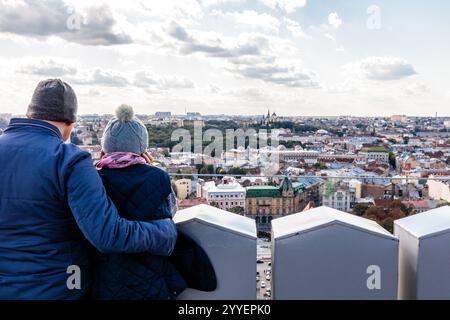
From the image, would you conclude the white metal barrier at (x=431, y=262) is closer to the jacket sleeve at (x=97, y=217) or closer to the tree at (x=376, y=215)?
the jacket sleeve at (x=97, y=217)

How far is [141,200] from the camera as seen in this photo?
1.75 m

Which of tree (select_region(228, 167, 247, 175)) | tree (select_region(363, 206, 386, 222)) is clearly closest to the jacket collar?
tree (select_region(363, 206, 386, 222))

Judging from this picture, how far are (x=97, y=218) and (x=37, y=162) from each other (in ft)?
0.80

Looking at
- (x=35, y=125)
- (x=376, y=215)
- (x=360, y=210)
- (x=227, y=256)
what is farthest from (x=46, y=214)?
(x=360, y=210)

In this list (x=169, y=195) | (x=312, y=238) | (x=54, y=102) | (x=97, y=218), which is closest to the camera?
(x=97, y=218)

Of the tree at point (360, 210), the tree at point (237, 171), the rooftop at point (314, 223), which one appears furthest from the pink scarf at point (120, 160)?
the tree at point (237, 171)

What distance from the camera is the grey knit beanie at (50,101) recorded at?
170 centimetres

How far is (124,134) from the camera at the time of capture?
1856 mm

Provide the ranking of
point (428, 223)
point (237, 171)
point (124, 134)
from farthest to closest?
1. point (237, 171)
2. point (428, 223)
3. point (124, 134)

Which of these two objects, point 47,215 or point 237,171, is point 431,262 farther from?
point 237,171

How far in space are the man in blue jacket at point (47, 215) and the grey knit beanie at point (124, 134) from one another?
0.21 metres

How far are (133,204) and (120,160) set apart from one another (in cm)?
15
